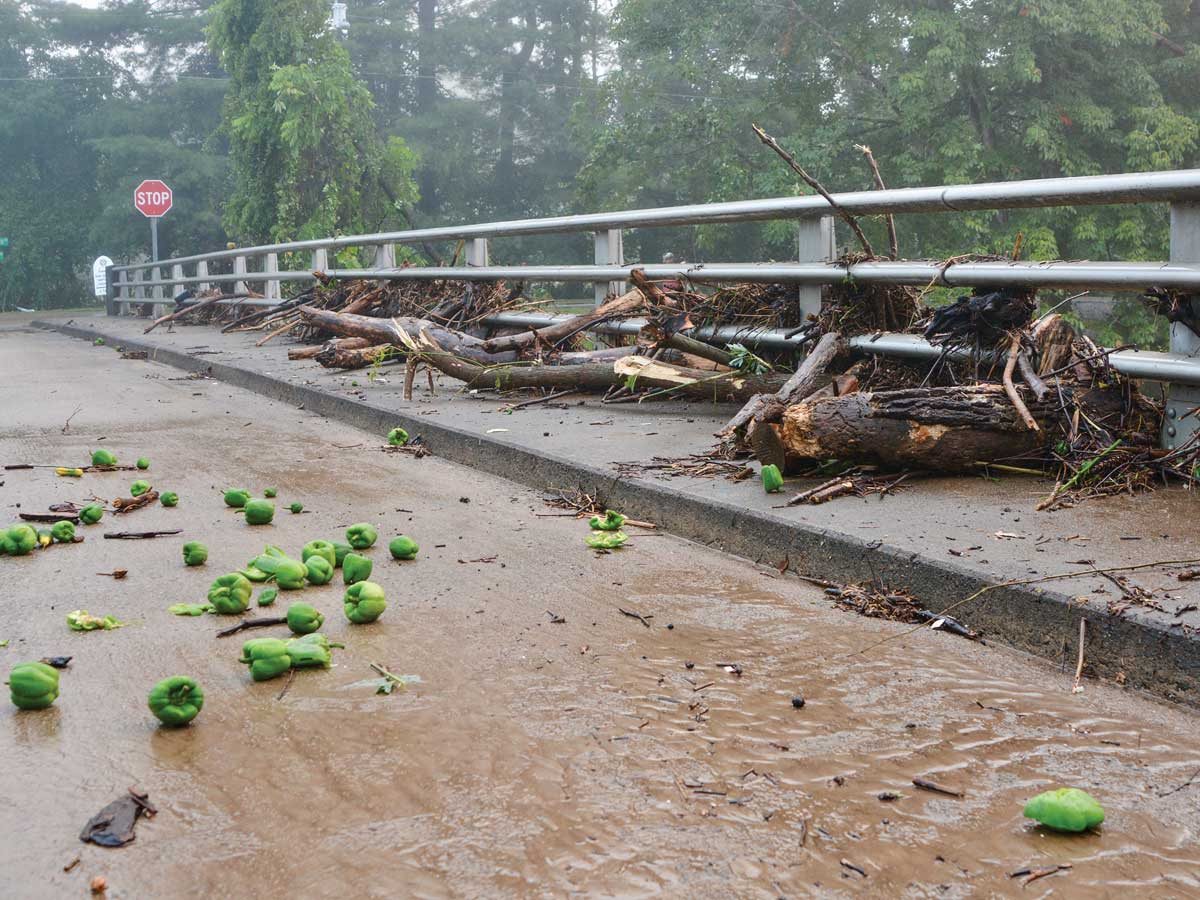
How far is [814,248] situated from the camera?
6469 mm

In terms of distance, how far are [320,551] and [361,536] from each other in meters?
0.32

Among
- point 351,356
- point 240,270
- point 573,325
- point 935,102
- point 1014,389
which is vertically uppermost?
point 935,102

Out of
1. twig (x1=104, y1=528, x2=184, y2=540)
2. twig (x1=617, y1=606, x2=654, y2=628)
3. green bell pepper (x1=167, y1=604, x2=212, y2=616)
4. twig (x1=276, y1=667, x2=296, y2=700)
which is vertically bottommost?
twig (x1=617, y1=606, x2=654, y2=628)

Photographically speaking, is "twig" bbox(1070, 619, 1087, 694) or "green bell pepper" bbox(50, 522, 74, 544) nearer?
"twig" bbox(1070, 619, 1087, 694)

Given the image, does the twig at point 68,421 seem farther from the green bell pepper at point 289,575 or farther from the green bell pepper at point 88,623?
the green bell pepper at point 88,623

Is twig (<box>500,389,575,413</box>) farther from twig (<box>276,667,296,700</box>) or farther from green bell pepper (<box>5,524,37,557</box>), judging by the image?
twig (<box>276,667,296,700</box>)

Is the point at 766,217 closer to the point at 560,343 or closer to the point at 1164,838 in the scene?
the point at 560,343

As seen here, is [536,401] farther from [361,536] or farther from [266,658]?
[266,658]

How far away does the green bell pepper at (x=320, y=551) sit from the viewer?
386cm

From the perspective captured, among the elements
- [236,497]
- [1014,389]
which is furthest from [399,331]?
[1014,389]

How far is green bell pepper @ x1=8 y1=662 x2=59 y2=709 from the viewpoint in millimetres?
2686

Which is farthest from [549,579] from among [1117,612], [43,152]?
[43,152]

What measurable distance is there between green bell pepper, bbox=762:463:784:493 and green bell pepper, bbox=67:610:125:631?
7.59ft

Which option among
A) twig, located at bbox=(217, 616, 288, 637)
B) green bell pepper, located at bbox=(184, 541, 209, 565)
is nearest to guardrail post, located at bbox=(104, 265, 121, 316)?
green bell pepper, located at bbox=(184, 541, 209, 565)
